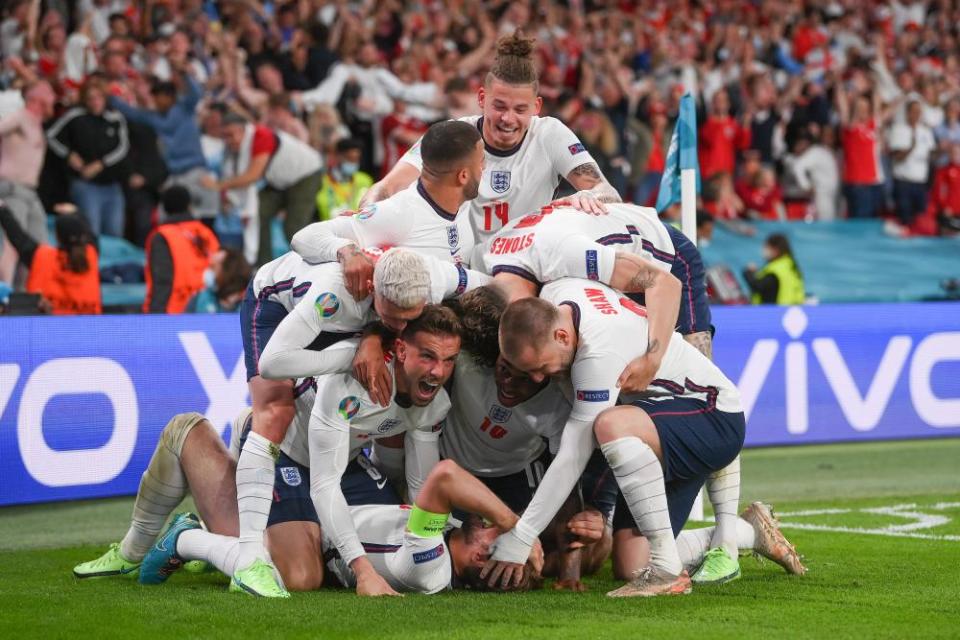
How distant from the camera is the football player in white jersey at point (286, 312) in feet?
18.4

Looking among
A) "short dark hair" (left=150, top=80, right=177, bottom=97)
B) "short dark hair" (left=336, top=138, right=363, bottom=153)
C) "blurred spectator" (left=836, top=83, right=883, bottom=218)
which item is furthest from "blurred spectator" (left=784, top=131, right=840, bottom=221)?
"short dark hair" (left=150, top=80, right=177, bottom=97)

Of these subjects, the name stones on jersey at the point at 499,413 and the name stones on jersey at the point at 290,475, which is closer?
the name stones on jersey at the point at 499,413

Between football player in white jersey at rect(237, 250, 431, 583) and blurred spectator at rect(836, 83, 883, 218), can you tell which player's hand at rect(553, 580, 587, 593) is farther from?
blurred spectator at rect(836, 83, 883, 218)

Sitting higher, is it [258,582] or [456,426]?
[456,426]

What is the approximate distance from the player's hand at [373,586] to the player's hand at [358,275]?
1.20 m

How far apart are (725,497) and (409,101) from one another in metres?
9.75

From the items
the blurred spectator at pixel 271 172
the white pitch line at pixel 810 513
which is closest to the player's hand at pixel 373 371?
the white pitch line at pixel 810 513

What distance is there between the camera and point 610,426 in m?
5.65

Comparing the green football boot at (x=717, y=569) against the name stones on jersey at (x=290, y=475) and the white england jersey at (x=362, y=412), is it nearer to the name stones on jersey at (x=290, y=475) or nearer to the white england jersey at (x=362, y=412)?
the white england jersey at (x=362, y=412)

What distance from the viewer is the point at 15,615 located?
17.1 ft

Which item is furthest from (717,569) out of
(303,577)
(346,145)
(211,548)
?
(346,145)

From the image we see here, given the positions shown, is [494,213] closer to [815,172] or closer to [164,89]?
[164,89]

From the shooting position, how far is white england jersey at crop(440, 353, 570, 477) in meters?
6.13

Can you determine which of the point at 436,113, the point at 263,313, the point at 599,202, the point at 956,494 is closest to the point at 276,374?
the point at 263,313
